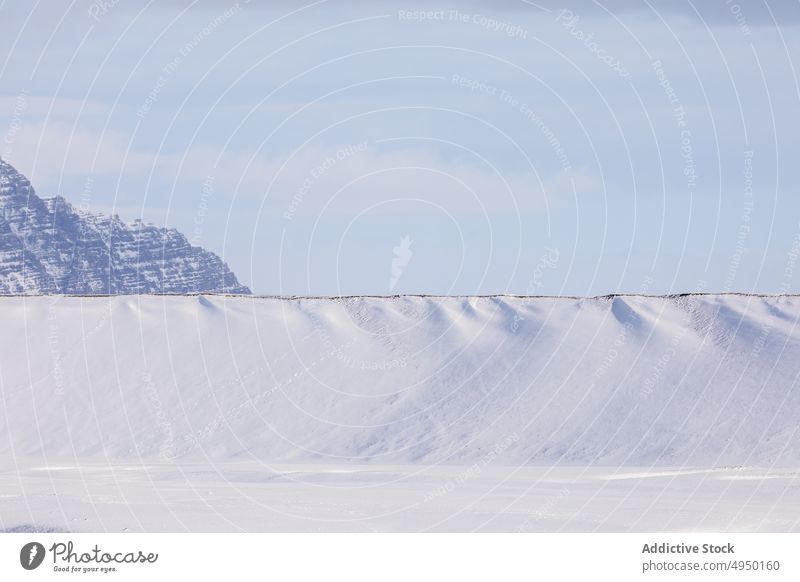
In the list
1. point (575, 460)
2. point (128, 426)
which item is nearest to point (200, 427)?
point (128, 426)

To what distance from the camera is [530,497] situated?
4500 cm

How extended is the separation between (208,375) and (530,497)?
24164 mm

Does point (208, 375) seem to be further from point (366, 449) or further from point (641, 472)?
point (641, 472)

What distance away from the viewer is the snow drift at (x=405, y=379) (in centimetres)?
6112

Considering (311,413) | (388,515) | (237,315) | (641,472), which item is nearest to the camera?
(388,515)
